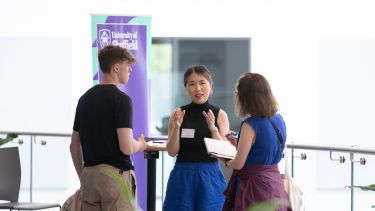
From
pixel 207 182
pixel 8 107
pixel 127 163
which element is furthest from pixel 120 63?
pixel 8 107

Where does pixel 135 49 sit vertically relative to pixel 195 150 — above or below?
above

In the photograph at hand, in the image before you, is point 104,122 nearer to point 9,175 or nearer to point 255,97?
point 255,97

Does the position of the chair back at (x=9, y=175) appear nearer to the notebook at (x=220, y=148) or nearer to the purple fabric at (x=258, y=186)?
A: the notebook at (x=220, y=148)

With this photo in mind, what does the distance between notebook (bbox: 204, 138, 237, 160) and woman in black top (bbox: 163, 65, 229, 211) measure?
215 millimetres

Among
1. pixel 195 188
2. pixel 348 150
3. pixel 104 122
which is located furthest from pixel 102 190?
pixel 348 150

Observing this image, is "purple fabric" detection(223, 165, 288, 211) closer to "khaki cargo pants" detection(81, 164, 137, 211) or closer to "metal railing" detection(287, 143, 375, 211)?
"khaki cargo pants" detection(81, 164, 137, 211)

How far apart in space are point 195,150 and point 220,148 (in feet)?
1.44

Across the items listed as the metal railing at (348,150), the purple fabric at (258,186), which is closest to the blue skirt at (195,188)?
the purple fabric at (258,186)

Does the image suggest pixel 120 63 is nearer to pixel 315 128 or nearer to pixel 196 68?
pixel 196 68

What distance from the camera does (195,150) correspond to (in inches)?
166

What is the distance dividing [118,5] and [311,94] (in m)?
2.98

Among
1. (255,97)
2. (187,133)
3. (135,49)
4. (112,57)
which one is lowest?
(187,133)

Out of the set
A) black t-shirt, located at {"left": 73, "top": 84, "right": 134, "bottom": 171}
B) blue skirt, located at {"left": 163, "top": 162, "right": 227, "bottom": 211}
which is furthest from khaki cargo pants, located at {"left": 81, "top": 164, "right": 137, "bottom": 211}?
blue skirt, located at {"left": 163, "top": 162, "right": 227, "bottom": 211}

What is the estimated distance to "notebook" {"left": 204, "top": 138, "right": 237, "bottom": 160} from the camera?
3.69m
